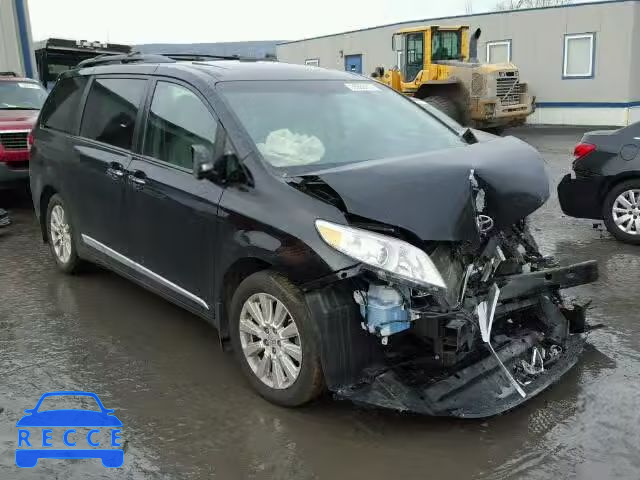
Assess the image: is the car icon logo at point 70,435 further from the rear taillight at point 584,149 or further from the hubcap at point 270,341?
the rear taillight at point 584,149

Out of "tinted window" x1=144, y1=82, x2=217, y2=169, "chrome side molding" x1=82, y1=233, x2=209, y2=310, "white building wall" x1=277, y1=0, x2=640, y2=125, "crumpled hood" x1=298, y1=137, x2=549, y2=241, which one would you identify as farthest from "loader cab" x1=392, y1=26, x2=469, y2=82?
"crumpled hood" x1=298, y1=137, x2=549, y2=241

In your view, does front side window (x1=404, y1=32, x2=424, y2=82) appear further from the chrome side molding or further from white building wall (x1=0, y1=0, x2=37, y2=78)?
the chrome side molding

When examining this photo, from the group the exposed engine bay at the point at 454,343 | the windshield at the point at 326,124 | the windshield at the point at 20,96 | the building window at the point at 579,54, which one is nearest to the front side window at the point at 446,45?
the building window at the point at 579,54

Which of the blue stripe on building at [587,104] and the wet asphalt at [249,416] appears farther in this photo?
the blue stripe on building at [587,104]

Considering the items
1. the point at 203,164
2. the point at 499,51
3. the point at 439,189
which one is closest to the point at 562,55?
the point at 499,51

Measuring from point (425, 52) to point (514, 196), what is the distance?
15908 millimetres

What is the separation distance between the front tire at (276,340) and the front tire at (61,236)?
8.37 ft

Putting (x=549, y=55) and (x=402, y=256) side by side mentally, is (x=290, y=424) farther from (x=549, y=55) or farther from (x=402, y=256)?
(x=549, y=55)

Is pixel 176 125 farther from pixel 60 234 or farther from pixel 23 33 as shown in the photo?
pixel 23 33

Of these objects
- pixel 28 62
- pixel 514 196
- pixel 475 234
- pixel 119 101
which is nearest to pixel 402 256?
pixel 475 234

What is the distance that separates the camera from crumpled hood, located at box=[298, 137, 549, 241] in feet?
10.1

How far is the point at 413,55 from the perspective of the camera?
61.2 ft

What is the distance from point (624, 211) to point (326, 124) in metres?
4.16

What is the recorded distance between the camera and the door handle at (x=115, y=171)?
453cm
